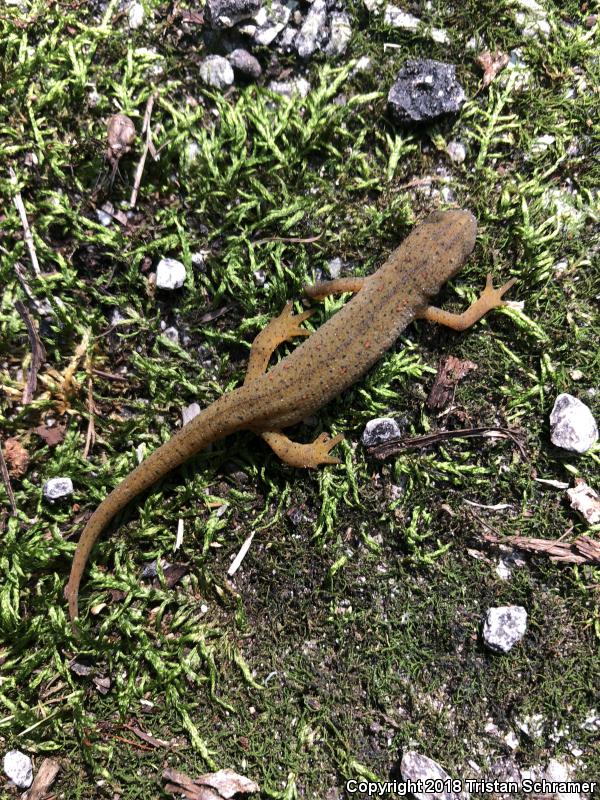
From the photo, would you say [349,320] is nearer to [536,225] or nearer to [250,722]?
[536,225]

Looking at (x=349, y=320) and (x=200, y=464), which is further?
(x=200, y=464)

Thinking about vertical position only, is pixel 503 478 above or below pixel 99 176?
below

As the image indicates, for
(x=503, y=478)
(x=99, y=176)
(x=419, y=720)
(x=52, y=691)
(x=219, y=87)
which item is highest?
(x=219, y=87)

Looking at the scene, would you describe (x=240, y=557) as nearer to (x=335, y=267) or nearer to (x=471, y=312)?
(x=335, y=267)

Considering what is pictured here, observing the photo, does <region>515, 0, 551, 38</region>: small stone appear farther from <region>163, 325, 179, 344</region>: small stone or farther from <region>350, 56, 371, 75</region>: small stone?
<region>163, 325, 179, 344</region>: small stone

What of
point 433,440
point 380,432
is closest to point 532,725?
point 433,440

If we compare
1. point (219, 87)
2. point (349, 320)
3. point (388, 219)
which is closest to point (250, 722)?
point (349, 320)

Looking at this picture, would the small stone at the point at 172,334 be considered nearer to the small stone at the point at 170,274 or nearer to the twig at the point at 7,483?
the small stone at the point at 170,274
